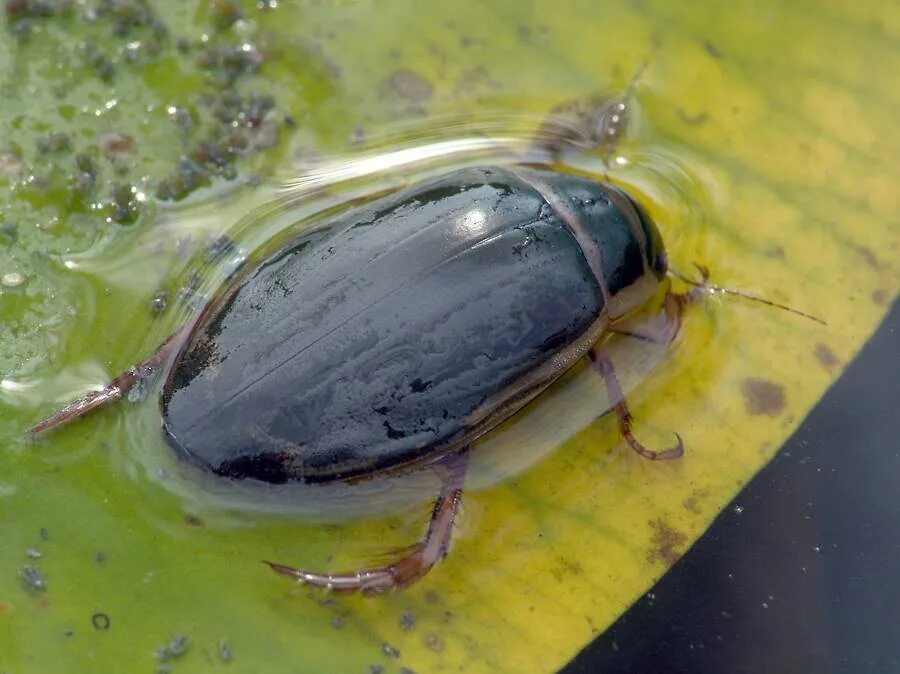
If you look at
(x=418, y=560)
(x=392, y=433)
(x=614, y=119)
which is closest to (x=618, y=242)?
(x=614, y=119)

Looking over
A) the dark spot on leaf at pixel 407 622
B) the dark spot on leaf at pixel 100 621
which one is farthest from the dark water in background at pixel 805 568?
the dark spot on leaf at pixel 100 621

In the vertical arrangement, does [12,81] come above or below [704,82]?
below

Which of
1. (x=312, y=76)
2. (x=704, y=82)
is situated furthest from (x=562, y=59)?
(x=312, y=76)

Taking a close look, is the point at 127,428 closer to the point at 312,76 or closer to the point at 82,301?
the point at 82,301

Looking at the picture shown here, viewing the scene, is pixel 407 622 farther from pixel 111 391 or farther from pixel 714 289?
pixel 714 289

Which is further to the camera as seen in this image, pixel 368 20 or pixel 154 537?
pixel 368 20

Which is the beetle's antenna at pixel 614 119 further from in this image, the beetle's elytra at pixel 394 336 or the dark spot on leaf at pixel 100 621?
the dark spot on leaf at pixel 100 621

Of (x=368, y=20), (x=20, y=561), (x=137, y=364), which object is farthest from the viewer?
(x=368, y=20)

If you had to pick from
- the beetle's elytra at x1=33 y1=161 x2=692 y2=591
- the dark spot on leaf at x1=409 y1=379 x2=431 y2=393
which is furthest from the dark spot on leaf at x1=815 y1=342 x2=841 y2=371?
the dark spot on leaf at x1=409 y1=379 x2=431 y2=393
